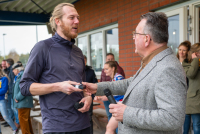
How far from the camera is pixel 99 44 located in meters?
6.05

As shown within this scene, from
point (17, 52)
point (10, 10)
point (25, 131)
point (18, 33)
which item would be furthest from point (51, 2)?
point (17, 52)

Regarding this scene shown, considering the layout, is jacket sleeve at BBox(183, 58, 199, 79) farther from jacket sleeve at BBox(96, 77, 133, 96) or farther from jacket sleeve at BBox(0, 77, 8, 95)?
jacket sleeve at BBox(0, 77, 8, 95)

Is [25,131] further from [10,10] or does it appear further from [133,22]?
[10,10]

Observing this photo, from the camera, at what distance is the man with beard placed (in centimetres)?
159

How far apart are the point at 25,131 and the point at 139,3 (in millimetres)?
3963

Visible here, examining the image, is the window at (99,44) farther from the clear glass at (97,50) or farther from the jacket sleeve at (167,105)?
the jacket sleeve at (167,105)

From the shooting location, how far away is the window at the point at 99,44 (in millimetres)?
5410

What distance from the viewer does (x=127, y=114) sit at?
1.20m

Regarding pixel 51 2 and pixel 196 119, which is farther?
pixel 51 2

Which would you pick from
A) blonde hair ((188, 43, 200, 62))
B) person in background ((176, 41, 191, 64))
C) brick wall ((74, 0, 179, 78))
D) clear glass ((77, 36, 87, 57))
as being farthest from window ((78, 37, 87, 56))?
blonde hair ((188, 43, 200, 62))

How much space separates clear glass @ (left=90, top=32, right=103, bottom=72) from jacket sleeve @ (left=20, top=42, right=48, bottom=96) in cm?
437

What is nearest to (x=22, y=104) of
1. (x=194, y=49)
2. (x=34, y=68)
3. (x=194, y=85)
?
(x=34, y=68)

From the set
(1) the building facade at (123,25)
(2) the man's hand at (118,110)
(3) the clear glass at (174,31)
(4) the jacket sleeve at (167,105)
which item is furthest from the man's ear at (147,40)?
(3) the clear glass at (174,31)

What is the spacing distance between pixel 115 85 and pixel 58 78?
532 millimetres
